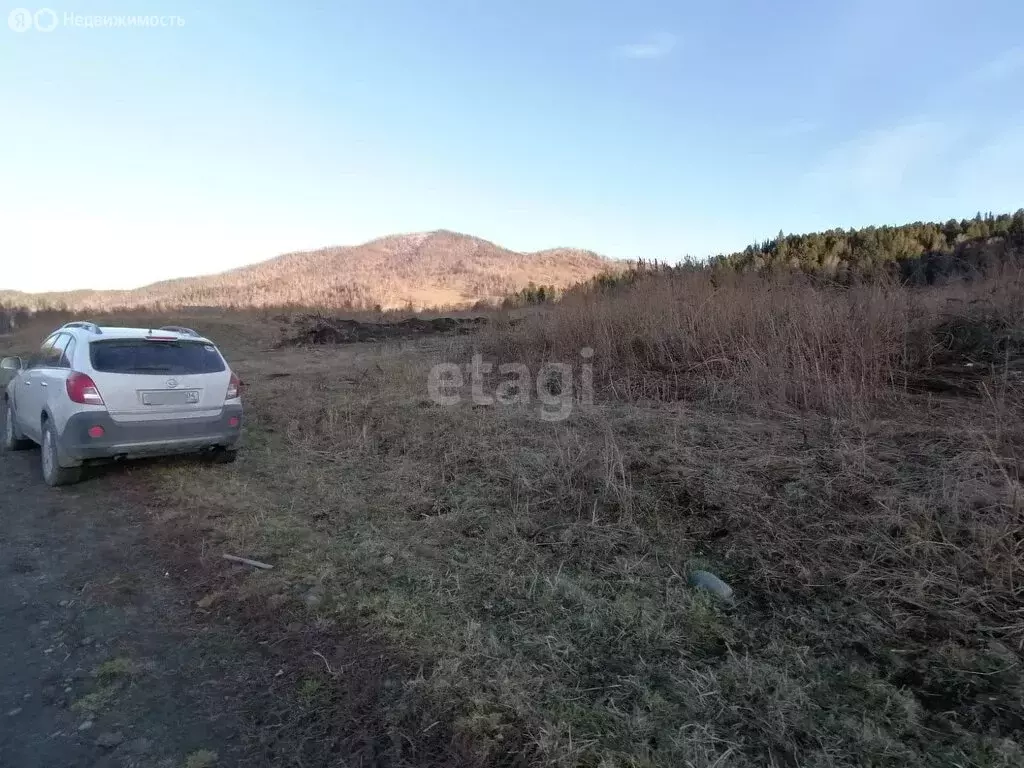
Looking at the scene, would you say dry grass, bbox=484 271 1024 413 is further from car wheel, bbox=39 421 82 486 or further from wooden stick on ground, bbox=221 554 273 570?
car wheel, bbox=39 421 82 486

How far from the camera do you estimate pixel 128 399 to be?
5.18 meters

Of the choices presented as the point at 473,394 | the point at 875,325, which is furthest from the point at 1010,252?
the point at 473,394

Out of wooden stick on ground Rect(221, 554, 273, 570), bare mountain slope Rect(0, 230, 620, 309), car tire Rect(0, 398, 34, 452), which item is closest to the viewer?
wooden stick on ground Rect(221, 554, 273, 570)

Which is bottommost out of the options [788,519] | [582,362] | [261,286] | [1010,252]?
[788,519]

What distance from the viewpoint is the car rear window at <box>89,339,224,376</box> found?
5257mm

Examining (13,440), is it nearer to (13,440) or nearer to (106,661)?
(13,440)

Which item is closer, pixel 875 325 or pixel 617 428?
pixel 617 428

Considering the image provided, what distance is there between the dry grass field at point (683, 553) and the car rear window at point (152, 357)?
1.16 metres

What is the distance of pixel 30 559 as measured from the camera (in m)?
3.99

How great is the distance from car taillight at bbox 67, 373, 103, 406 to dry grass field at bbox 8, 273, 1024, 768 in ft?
3.37

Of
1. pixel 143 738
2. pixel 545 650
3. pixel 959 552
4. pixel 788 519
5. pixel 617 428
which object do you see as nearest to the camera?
pixel 143 738

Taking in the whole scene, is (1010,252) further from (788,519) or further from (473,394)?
(473,394)

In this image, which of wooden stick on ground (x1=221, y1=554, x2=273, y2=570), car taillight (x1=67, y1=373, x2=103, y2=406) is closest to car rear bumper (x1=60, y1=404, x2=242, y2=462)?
car taillight (x1=67, y1=373, x2=103, y2=406)

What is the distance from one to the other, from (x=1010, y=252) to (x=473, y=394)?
26.2 feet
